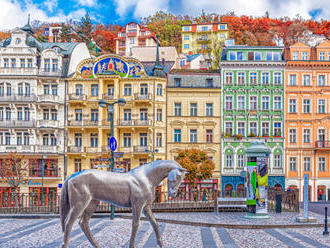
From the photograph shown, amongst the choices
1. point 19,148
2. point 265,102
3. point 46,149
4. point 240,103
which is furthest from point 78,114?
point 265,102

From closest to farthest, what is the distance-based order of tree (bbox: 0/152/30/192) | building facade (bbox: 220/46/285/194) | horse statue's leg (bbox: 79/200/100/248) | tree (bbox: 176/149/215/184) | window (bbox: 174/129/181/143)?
horse statue's leg (bbox: 79/200/100/248) < tree (bbox: 176/149/215/184) < tree (bbox: 0/152/30/192) < building facade (bbox: 220/46/285/194) < window (bbox: 174/129/181/143)

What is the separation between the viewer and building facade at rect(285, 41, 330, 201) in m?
43.7

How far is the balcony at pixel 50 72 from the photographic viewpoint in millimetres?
43469

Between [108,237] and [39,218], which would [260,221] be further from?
[39,218]

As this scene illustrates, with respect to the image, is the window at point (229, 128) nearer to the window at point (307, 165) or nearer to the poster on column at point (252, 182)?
→ the window at point (307, 165)

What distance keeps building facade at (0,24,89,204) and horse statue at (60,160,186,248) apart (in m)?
32.5

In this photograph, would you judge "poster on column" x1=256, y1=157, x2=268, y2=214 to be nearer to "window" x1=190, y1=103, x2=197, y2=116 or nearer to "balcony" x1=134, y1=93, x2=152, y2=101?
→ "balcony" x1=134, y1=93, x2=152, y2=101

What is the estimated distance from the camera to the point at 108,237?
14992mm

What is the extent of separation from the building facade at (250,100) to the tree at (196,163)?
429 centimetres

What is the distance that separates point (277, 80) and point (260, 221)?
26.4 meters

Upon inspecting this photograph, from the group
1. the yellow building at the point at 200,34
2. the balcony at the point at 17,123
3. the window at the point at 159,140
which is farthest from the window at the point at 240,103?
the yellow building at the point at 200,34

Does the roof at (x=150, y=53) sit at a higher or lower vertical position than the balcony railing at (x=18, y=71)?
higher

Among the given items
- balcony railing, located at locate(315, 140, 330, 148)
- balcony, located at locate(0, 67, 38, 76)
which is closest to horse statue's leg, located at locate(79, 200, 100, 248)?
balcony, located at locate(0, 67, 38, 76)

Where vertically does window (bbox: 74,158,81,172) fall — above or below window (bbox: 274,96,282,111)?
below
